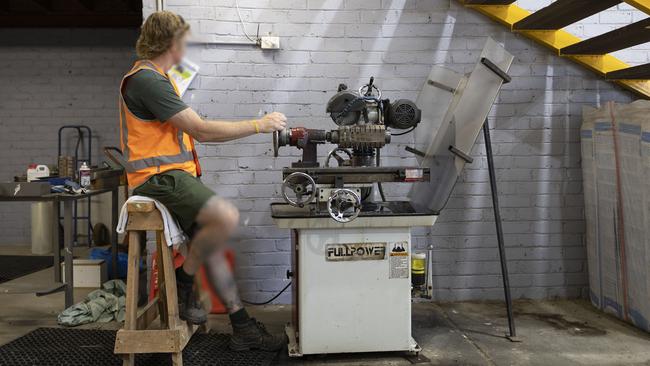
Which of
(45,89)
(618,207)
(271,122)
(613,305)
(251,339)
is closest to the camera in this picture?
(271,122)

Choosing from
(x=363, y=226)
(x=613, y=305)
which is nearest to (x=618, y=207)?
(x=613, y=305)

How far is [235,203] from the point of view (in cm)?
46

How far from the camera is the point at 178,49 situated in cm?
47

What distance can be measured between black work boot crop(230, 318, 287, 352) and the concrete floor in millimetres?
91

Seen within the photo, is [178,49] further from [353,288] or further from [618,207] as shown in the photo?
[618,207]

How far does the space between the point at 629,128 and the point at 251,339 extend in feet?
7.35

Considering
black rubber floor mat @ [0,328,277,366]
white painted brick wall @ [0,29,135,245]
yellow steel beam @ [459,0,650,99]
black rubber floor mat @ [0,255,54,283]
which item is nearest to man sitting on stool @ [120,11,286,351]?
black rubber floor mat @ [0,328,277,366]

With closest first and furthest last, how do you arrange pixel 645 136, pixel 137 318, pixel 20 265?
1. pixel 137 318
2. pixel 645 136
3. pixel 20 265

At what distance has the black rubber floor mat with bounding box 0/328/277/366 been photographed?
2441 mm

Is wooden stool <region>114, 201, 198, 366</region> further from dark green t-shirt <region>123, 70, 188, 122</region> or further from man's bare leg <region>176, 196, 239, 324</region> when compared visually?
man's bare leg <region>176, 196, 239, 324</region>

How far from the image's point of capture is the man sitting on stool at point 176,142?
415 mm

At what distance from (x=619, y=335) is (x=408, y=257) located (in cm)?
133

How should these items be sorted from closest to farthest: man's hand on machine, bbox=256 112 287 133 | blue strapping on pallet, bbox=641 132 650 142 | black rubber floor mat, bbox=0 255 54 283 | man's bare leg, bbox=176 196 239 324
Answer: man's bare leg, bbox=176 196 239 324
man's hand on machine, bbox=256 112 287 133
blue strapping on pallet, bbox=641 132 650 142
black rubber floor mat, bbox=0 255 54 283

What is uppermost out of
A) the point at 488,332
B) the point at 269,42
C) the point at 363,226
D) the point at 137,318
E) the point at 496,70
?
the point at 269,42
